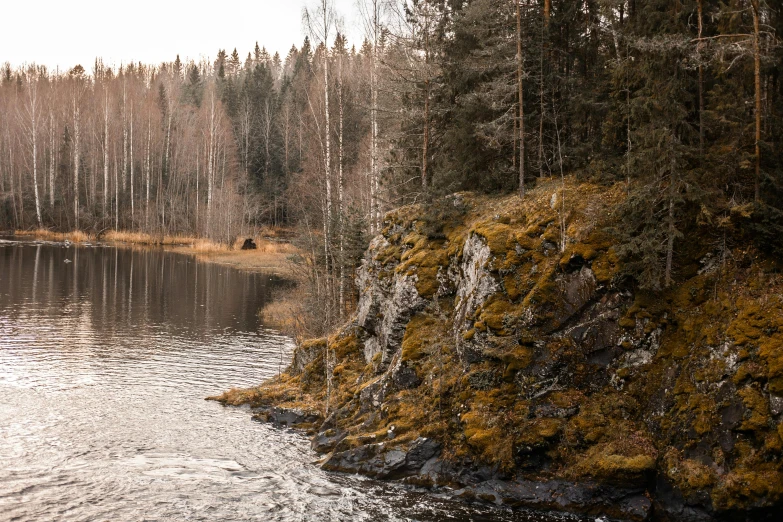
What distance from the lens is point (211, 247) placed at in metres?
67.9

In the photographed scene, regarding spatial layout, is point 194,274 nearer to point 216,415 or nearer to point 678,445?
point 216,415

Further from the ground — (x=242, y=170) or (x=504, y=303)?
(x=242, y=170)

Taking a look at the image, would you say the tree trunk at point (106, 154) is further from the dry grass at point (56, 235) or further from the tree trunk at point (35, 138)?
the tree trunk at point (35, 138)

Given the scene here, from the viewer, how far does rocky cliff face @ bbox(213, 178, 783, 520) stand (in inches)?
513

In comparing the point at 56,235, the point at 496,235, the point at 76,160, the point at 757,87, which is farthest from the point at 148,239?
the point at 757,87

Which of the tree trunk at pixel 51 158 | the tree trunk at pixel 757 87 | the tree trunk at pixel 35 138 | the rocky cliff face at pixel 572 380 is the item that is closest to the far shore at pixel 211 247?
the tree trunk at pixel 35 138

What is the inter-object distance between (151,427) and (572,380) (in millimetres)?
12789

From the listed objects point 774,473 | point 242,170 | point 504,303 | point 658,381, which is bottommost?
point 774,473

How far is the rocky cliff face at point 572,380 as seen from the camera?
13.0 m

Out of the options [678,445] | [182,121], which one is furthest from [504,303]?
[182,121]

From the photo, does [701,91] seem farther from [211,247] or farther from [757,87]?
[211,247]

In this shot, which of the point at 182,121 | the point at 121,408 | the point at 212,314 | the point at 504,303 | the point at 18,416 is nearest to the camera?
the point at 504,303

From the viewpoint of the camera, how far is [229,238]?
6856cm

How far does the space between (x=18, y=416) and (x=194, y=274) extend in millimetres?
34899
